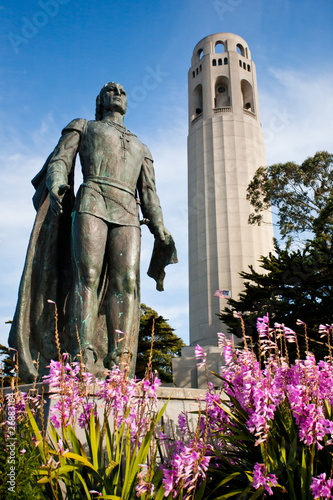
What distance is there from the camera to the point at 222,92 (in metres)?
41.7

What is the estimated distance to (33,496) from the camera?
6.97 ft

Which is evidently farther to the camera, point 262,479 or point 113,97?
point 113,97

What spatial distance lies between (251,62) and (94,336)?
43.8 metres

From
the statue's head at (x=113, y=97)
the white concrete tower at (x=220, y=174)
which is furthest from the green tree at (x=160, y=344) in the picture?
the statue's head at (x=113, y=97)

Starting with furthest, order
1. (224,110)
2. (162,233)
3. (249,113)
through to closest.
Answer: (249,113) < (224,110) < (162,233)

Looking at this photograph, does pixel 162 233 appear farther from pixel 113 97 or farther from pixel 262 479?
pixel 262 479

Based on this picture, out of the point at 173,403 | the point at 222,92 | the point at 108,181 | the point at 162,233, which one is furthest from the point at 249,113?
the point at 173,403

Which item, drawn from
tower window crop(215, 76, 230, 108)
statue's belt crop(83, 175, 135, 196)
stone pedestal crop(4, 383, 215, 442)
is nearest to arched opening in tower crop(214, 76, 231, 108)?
tower window crop(215, 76, 230, 108)

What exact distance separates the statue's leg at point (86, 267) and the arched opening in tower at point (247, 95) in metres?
39.5

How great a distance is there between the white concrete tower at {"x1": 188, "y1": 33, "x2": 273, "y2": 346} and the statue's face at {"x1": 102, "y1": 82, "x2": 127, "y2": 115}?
2834 cm

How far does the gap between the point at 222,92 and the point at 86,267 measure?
40.5 m

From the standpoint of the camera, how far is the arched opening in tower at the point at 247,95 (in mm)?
41562

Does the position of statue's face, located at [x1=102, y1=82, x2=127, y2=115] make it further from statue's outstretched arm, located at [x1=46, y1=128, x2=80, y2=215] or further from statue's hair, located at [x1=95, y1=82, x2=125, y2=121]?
statue's outstretched arm, located at [x1=46, y1=128, x2=80, y2=215]

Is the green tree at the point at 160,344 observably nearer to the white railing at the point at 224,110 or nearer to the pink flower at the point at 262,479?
the white railing at the point at 224,110
